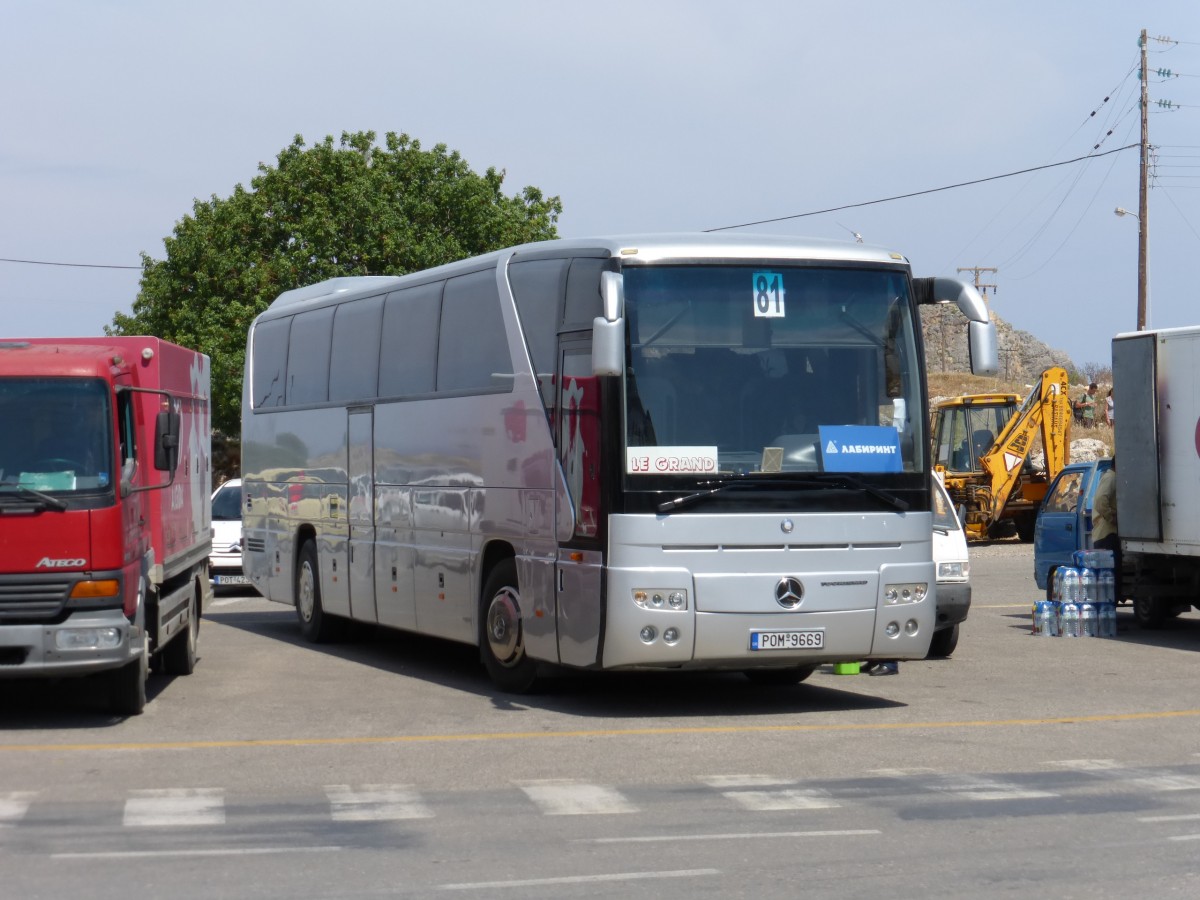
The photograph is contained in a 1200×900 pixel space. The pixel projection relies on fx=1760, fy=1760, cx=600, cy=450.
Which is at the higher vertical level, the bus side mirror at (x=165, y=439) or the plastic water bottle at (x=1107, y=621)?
the bus side mirror at (x=165, y=439)

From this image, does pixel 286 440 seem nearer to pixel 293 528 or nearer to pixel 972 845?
pixel 293 528

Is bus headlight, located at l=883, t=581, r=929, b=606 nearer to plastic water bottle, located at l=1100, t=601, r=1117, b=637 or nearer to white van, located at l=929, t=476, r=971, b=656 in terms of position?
white van, located at l=929, t=476, r=971, b=656

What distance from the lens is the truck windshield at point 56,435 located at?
11.5m

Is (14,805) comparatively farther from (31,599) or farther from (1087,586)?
(1087,586)

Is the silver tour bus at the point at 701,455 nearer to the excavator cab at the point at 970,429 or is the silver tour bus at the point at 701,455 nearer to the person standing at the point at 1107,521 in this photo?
the person standing at the point at 1107,521

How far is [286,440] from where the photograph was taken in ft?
64.0

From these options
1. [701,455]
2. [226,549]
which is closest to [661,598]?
[701,455]

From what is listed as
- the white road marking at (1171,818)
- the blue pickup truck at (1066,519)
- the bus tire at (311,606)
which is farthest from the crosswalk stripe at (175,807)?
the blue pickup truck at (1066,519)

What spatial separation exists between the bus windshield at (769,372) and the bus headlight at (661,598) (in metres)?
0.74

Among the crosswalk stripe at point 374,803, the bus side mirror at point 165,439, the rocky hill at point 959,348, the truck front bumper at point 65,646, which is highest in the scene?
the rocky hill at point 959,348

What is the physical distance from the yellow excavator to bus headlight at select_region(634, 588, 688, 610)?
27852 millimetres

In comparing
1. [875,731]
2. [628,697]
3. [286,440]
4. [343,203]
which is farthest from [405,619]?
[343,203]

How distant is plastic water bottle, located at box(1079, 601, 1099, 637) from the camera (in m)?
19.0

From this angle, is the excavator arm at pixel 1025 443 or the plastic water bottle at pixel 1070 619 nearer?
the plastic water bottle at pixel 1070 619
